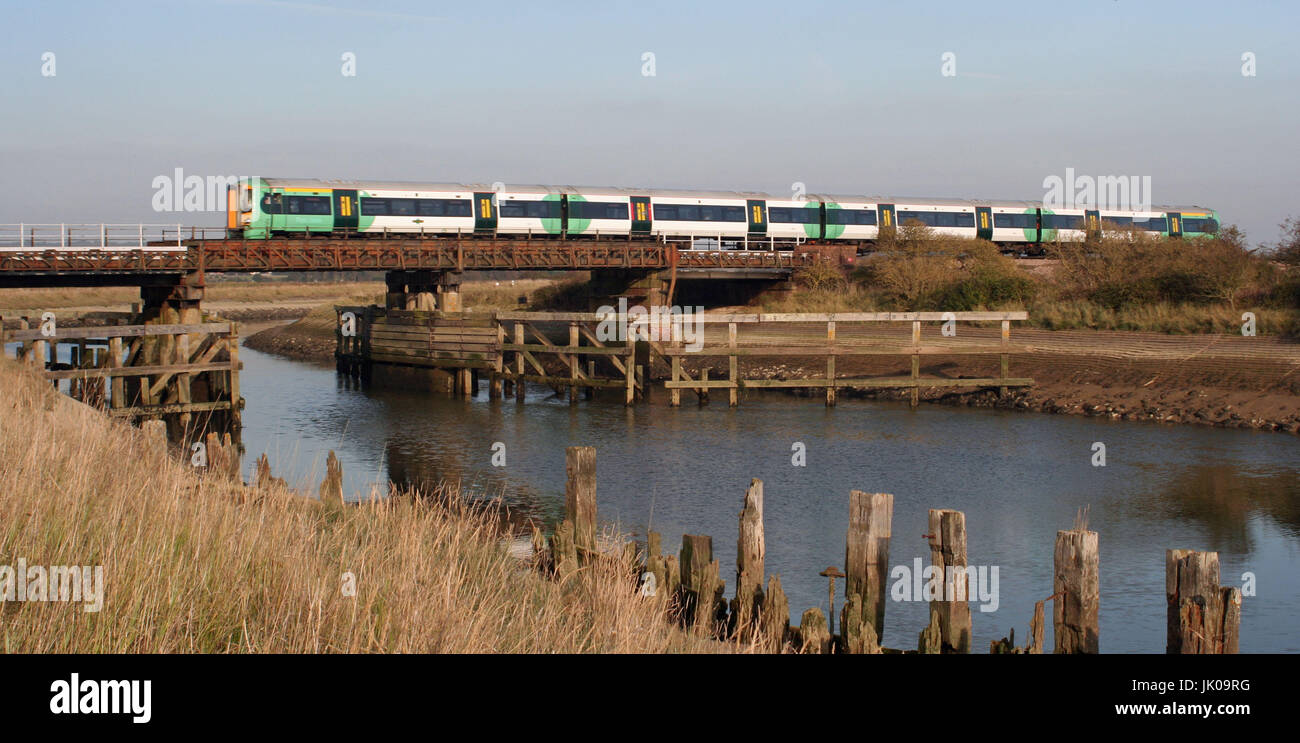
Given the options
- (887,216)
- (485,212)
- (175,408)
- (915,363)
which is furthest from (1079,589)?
(887,216)

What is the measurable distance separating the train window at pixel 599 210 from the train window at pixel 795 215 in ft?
23.0

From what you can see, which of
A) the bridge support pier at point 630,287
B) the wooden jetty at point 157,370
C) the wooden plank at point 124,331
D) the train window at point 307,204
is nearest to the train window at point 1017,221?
the bridge support pier at point 630,287

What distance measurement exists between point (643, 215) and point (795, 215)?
23.8ft

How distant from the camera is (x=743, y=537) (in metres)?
10.7

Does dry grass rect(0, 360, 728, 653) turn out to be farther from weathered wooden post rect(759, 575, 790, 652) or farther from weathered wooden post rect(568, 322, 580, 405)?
weathered wooden post rect(568, 322, 580, 405)

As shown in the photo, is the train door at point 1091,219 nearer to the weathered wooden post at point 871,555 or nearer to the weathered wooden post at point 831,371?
the weathered wooden post at point 831,371

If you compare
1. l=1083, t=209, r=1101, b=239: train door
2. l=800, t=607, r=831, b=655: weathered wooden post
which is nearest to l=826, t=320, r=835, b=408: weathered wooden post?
l=800, t=607, r=831, b=655: weathered wooden post

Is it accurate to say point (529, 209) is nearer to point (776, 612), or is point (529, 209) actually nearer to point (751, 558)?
point (751, 558)
